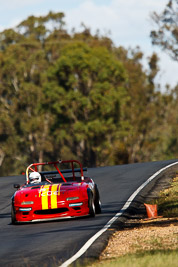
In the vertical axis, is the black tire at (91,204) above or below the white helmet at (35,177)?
below

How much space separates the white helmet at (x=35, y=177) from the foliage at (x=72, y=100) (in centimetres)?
3888

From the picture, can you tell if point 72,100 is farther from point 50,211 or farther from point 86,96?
point 50,211

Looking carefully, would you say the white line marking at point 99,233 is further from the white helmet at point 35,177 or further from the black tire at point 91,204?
the white helmet at point 35,177

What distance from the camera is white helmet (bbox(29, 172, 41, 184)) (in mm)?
14219

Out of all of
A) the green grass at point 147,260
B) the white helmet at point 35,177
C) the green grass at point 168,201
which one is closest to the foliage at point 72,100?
the green grass at point 168,201

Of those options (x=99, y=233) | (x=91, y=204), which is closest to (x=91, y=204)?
(x=91, y=204)

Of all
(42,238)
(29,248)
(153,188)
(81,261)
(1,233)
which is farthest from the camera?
(153,188)

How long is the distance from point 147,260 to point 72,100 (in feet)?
173

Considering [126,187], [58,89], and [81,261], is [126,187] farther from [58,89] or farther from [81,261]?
[58,89]

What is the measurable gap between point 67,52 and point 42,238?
5083 cm

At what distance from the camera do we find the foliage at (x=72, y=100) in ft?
196

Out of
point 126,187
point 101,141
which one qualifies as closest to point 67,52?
point 101,141

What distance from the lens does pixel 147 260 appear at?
725 cm

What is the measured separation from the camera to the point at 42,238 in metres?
10.7
